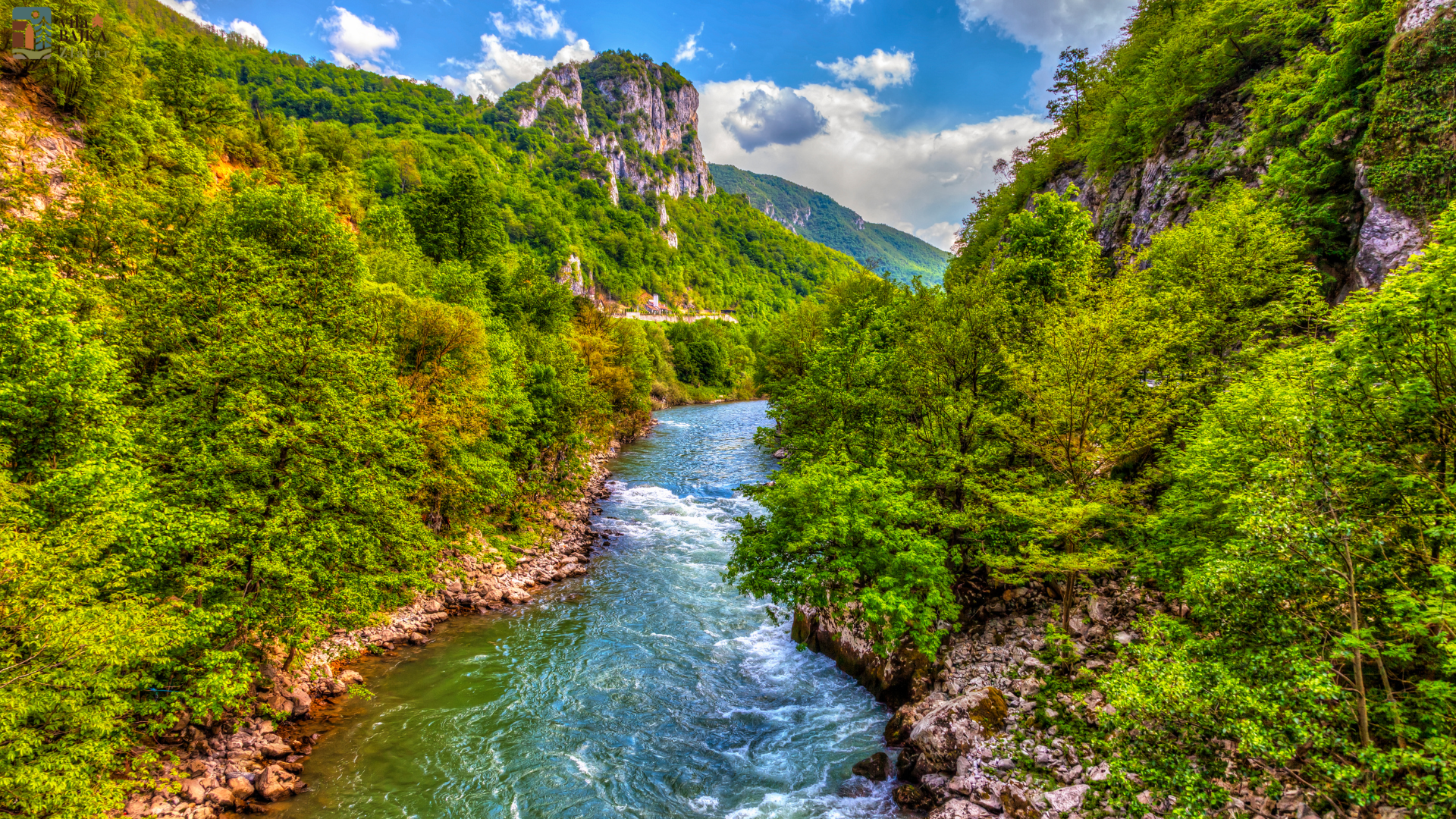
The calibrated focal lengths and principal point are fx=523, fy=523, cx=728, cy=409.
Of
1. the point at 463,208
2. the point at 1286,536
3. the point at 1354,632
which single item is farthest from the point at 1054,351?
the point at 463,208

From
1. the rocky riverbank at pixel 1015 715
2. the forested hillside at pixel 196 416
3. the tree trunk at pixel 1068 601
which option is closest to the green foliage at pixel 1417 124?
the rocky riverbank at pixel 1015 715

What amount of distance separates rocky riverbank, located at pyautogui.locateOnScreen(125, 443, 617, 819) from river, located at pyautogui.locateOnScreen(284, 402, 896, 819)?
66cm

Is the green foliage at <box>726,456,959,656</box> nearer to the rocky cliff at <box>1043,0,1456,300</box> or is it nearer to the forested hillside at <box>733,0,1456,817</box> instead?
the forested hillside at <box>733,0,1456,817</box>

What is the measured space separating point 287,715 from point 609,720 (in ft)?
26.6

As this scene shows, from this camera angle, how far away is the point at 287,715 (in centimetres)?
1340

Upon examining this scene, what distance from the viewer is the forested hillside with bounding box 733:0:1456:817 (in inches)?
251

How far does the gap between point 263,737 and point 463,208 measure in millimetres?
39481

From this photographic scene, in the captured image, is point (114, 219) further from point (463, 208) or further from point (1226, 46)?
point (1226, 46)

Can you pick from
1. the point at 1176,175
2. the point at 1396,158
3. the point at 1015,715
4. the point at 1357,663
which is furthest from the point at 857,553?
the point at 1176,175

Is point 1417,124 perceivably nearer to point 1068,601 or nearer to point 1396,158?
point 1396,158

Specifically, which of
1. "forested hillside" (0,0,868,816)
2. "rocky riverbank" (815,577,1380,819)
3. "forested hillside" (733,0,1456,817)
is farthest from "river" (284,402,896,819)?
"forested hillside" (0,0,868,816)

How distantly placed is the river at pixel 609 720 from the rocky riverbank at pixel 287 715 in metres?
0.66

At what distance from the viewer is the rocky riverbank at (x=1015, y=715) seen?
31.8ft

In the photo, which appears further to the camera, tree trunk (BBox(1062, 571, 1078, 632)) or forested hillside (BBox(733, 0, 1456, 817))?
tree trunk (BBox(1062, 571, 1078, 632))
